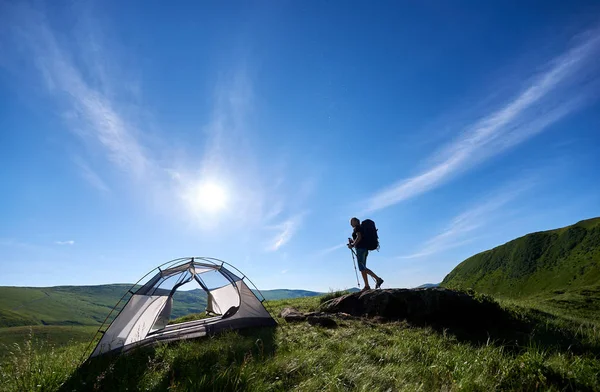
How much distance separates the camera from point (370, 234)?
1427 centimetres

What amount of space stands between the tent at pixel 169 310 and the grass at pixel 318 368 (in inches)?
34.0

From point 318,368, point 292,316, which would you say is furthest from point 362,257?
point 318,368

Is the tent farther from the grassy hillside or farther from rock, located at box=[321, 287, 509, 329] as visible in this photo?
the grassy hillside

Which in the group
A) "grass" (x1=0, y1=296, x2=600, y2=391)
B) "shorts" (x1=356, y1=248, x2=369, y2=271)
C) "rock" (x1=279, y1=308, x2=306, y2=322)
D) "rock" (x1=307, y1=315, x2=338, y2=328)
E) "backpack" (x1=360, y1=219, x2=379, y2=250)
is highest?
"backpack" (x1=360, y1=219, x2=379, y2=250)

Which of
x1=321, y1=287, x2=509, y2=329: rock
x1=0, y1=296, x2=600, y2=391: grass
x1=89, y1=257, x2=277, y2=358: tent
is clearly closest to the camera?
x1=0, y1=296, x2=600, y2=391: grass

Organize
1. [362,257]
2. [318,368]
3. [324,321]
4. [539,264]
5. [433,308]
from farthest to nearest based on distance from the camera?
[539,264], [362,257], [433,308], [324,321], [318,368]

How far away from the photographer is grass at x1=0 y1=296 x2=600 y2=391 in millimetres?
5176

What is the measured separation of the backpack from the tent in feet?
18.6

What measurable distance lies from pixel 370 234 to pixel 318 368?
355 inches

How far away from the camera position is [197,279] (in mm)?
14445

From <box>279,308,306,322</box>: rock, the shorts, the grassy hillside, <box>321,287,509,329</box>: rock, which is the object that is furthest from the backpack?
the grassy hillside

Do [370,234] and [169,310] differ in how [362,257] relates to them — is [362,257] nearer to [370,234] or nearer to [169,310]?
[370,234]

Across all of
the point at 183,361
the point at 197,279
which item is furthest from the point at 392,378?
the point at 197,279

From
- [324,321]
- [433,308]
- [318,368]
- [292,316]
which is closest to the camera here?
[318,368]
